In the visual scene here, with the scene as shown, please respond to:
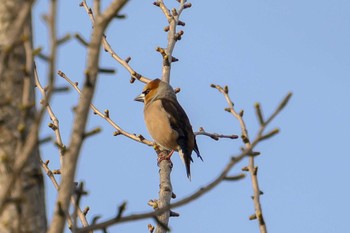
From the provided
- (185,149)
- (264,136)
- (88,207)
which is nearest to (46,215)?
(264,136)

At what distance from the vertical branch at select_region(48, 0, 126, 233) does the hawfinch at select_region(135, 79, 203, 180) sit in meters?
6.15

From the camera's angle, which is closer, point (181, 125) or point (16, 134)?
point (16, 134)

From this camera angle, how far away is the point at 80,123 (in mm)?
2990

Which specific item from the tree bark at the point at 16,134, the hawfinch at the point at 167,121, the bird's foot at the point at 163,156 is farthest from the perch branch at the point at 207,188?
the hawfinch at the point at 167,121

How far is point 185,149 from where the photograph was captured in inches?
380

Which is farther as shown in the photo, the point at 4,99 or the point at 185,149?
the point at 185,149

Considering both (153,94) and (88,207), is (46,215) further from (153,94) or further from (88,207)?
(153,94)

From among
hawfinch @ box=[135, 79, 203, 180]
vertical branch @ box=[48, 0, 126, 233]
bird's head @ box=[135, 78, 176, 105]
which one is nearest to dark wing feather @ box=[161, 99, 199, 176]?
hawfinch @ box=[135, 79, 203, 180]

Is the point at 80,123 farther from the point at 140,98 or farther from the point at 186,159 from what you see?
the point at 140,98

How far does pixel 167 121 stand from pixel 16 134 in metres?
6.73

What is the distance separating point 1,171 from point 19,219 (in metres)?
0.35

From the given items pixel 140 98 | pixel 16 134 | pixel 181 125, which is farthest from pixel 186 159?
pixel 16 134

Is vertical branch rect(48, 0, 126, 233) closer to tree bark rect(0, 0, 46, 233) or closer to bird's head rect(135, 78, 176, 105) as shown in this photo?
tree bark rect(0, 0, 46, 233)

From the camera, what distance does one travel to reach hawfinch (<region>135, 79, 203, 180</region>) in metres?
9.52
